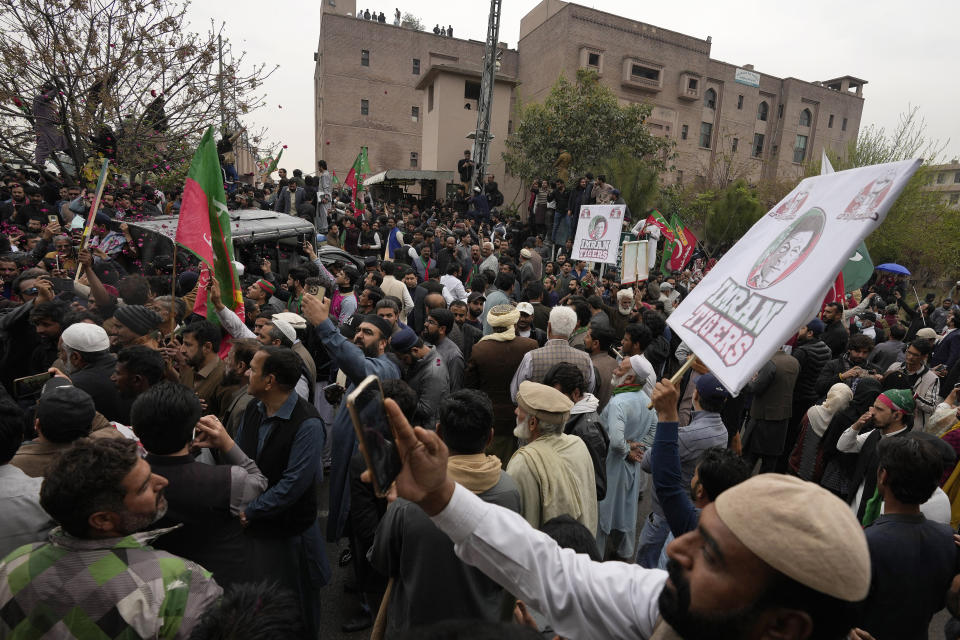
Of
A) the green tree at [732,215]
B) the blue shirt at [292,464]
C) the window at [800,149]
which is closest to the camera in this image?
the blue shirt at [292,464]

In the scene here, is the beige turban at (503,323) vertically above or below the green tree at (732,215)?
below

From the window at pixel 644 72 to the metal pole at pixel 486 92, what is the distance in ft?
71.5

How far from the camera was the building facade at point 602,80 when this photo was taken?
112ft

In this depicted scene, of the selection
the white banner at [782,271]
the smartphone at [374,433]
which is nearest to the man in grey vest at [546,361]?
the white banner at [782,271]

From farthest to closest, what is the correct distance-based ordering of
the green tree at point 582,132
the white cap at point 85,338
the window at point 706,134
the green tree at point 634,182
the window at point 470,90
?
the window at point 706,134
the window at point 470,90
the green tree at point 582,132
the green tree at point 634,182
the white cap at point 85,338

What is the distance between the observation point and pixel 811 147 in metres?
45.8

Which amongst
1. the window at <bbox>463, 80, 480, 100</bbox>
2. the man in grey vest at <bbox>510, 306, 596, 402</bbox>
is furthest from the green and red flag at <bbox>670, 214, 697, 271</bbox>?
the window at <bbox>463, 80, 480, 100</bbox>

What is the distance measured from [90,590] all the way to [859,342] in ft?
23.8

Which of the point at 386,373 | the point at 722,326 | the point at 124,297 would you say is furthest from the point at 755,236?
the point at 124,297

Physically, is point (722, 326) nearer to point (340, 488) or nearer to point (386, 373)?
point (386, 373)

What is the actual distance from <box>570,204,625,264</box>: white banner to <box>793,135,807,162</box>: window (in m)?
46.1

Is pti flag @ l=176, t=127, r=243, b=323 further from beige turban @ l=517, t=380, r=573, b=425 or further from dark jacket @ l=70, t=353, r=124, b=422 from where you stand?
beige turban @ l=517, t=380, r=573, b=425

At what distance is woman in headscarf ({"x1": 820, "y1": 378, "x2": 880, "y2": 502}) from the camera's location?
431 centimetres

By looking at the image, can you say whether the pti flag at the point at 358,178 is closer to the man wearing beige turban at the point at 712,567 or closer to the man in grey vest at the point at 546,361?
the man in grey vest at the point at 546,361
